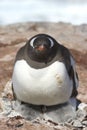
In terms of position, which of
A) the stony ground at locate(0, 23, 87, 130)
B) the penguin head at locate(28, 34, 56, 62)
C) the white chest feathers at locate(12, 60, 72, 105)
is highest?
the penguin head at locate(28, 34, 56, 62)

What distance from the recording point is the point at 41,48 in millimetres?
5770

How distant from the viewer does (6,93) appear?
693cm

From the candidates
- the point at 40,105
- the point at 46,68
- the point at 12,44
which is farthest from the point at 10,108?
the point at 12,44

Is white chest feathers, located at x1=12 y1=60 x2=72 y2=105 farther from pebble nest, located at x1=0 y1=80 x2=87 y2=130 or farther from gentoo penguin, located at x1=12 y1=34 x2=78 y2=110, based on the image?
pebble nest, located at x1=0 y1=80 x2=87 y2=130

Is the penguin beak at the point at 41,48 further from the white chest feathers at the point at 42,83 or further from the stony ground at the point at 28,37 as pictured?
the stony ground at the point at 28,37

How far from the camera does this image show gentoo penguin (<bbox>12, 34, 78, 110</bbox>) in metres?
5.86

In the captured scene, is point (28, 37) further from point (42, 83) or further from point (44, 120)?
point (42, 83)

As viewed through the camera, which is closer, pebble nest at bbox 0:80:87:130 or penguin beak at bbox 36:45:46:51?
penguin beak at bbox 36:45:46:51

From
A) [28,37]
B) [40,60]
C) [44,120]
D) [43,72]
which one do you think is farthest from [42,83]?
[28,37]

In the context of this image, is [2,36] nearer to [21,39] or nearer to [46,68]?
[21,39]

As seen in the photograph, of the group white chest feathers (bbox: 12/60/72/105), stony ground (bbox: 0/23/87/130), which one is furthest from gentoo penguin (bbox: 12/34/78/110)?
stony ground (bbox: 0/23/87/130)

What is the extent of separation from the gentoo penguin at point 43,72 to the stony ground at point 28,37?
310mm

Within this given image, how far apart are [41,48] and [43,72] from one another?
0.26 m

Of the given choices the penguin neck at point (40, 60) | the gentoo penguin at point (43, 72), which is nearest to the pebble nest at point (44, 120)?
the gentoo penguin at point (43, 72)
